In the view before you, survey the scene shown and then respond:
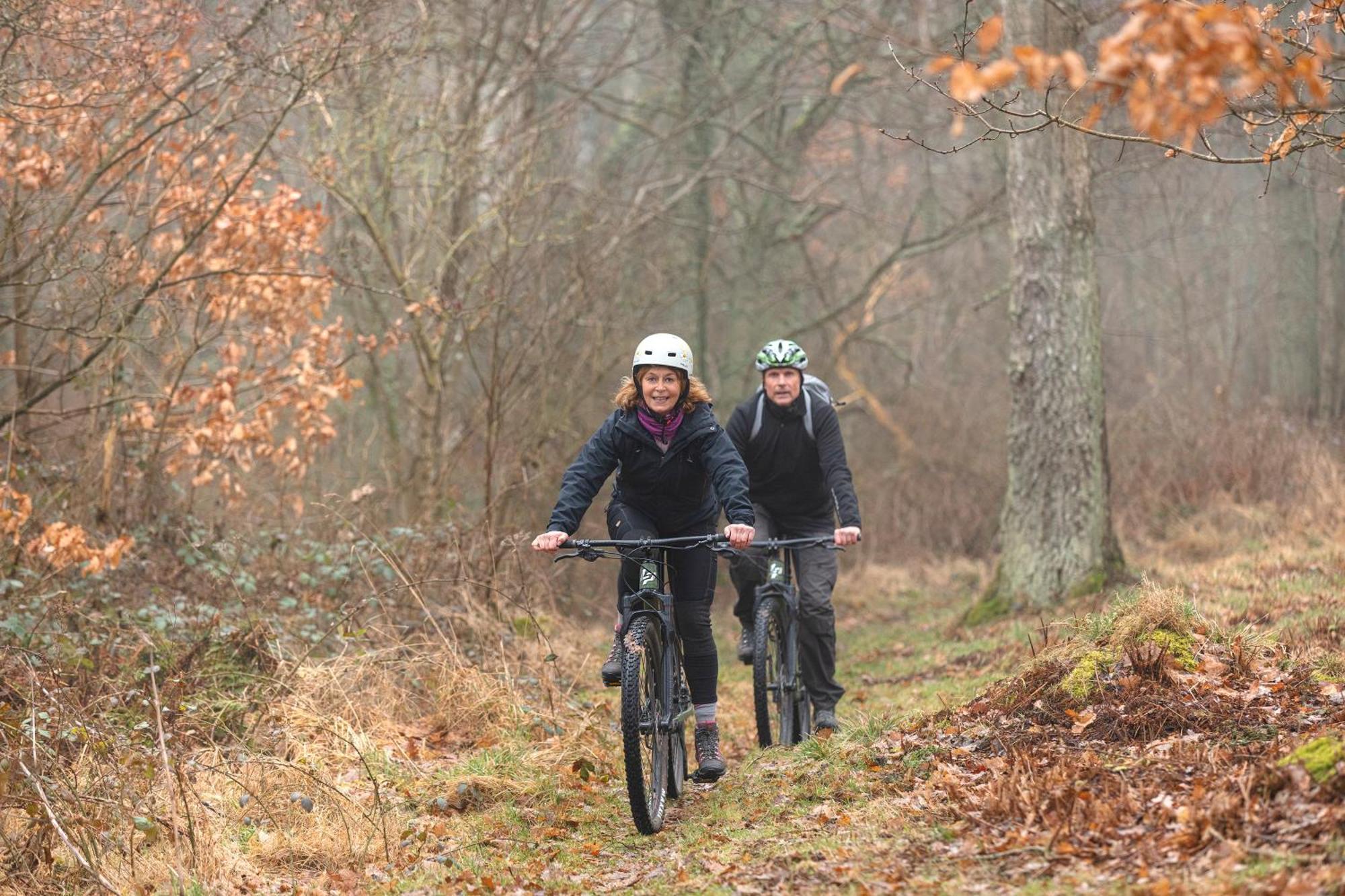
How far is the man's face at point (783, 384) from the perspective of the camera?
8836 mm

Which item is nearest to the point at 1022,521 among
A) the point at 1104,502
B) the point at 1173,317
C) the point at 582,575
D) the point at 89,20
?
the point at 1104,502

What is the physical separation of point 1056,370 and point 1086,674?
5968 millimetres

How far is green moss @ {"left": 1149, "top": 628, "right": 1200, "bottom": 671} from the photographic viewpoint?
21.7 ft

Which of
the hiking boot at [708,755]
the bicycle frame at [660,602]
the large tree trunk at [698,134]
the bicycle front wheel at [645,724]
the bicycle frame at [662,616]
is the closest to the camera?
the bicycle front wheel at [645,724]

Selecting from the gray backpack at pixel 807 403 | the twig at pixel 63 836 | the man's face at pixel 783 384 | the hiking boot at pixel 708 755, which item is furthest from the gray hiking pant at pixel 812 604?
the twig at pixel 63 836

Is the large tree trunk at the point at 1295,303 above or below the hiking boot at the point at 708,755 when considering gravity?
above

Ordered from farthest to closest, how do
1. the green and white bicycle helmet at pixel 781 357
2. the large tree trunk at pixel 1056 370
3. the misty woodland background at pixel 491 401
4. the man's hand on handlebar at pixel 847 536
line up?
the large tree trunk at pixel 1056 370 < the green and white bicycle helmet at pixel 781 357 < the man's hand on handlebar at pixel 847 536 < the misty woodland background at pixel 491 401

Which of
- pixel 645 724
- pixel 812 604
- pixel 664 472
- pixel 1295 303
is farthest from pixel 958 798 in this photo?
pixel 1295 303

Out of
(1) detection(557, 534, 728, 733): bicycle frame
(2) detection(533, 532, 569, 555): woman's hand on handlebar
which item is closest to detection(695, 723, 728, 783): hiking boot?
(1) detection(557, 534, 728, 733): bicycle frame

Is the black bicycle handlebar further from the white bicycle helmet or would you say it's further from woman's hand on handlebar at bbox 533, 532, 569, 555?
the white bicycle helmet

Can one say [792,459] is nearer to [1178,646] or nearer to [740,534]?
[740,534]

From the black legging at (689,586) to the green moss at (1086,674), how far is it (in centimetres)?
176

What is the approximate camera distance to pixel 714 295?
20.7 metres

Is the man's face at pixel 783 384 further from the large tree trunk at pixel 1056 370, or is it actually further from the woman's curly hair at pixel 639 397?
the large tree trunk at pixel 1056 370
